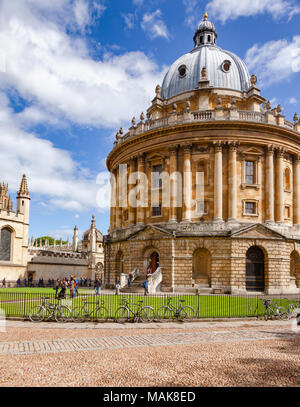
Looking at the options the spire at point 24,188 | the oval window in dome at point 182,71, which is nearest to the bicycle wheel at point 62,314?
Result: the oval window in dome at point 182,71

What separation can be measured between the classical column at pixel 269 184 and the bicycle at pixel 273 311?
17.0 m

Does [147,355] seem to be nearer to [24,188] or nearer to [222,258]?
[222,258]

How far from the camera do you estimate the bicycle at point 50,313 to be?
16156 millimetres

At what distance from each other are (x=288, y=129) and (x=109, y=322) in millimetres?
27505

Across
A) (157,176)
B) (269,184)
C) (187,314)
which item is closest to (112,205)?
(157,176)

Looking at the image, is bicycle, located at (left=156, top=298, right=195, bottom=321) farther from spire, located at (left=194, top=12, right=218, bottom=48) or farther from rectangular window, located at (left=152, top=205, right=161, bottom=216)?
spire, located at (left=194, top=12, right=218, bottom=48)

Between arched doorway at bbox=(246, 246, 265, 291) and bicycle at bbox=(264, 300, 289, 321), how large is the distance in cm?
1424

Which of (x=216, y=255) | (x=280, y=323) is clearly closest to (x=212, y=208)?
(x=216, y=255)

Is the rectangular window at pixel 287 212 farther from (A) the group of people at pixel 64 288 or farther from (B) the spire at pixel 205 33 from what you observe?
(B) the spire at pixel 205 33

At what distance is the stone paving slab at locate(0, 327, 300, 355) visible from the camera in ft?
35.4

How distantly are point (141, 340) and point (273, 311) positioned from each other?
28.1 feet

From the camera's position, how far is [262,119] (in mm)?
35062

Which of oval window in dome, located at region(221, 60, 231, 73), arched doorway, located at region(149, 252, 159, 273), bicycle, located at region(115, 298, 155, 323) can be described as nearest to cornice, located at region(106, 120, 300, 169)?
arched doorway, located at region(149, 252, 159, 273)

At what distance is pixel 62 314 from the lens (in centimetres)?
1630
